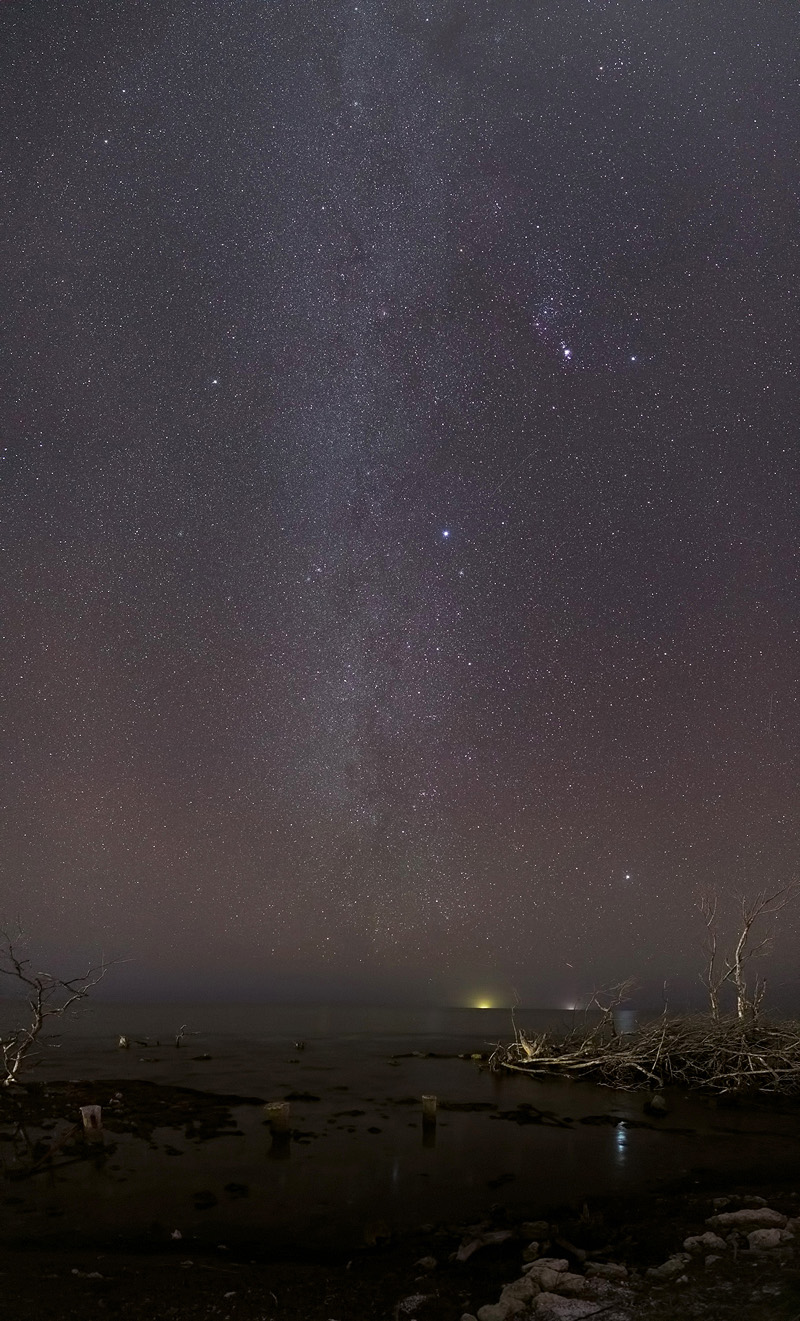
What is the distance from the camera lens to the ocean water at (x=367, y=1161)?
11.2m

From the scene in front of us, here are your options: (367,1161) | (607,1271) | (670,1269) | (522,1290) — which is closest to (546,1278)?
(522,1290)

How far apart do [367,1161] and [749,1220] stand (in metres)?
7.46

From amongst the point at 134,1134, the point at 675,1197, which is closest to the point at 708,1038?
the point at 675,1197

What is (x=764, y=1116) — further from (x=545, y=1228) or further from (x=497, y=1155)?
(x=545, y=1228)

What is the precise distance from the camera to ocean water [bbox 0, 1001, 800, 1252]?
36.9 feet

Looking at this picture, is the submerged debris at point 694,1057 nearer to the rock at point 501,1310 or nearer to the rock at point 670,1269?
Result: the rock at point 670,1269

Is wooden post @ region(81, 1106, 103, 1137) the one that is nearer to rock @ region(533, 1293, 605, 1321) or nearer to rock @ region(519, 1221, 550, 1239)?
rock @ region(519, 1221, 550, 1239)

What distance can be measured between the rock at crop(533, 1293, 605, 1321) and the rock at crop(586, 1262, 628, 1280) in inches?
32.9

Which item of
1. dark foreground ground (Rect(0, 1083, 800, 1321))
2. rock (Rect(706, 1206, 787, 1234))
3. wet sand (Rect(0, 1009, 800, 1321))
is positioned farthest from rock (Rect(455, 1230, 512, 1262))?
rock (Rect(706, 1206, 787, 1234))

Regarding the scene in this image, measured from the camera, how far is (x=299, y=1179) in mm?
13391

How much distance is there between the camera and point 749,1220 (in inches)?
387

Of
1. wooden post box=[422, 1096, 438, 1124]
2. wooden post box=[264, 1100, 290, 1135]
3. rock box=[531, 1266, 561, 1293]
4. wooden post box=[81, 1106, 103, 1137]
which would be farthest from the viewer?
wooden post box=[422, 1096, 438, 1124]

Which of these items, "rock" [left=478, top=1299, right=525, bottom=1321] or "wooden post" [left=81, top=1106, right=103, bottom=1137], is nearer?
"rock" [left=478, top=1299, right=525, bottom=1321]

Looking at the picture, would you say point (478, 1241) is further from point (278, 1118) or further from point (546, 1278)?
point (278, 1118)
